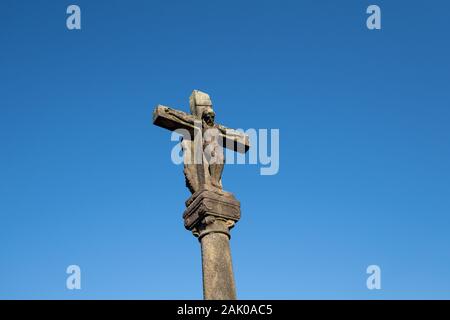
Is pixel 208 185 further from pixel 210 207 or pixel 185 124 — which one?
pixel 185 124

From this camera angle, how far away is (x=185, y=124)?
386 inches

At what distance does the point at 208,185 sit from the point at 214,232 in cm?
75

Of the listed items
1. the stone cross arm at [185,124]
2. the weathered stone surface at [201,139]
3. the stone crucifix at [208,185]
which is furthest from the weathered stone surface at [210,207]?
the stone cross arm at [185,124]

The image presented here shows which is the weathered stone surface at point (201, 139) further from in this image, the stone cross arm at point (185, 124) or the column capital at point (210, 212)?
the column capital at point (210, 212)

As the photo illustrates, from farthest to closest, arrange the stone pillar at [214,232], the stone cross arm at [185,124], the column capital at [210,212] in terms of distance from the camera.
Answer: the stone cross arm at [185,124]
the column capital at [210,212]
the stone pillar at [214,232]

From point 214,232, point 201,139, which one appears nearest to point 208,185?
point 214,232

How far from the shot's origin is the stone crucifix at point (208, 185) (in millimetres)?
8453

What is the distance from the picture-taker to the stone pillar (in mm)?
8344

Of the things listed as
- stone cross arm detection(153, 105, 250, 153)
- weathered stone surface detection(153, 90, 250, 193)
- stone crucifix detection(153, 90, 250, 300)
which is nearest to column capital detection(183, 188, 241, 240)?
stone crucifix detection(153, 90, 250, 300)
